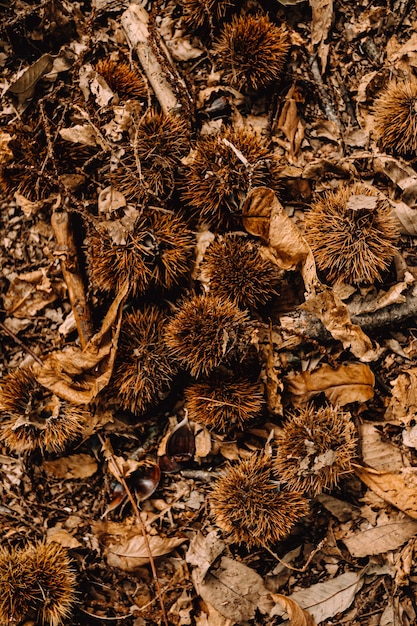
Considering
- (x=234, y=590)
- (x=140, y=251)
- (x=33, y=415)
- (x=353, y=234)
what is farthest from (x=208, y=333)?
(x=234, y=590)

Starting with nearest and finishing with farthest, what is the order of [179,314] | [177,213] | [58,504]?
[179,314]
[177,213]
[58,504]

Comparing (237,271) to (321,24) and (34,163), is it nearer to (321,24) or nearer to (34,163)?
(34,163)

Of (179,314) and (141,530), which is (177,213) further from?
(141,530)

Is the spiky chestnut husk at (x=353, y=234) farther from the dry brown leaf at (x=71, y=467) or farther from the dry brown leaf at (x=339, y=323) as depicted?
the dry brown leaf at (x=71, y=467)

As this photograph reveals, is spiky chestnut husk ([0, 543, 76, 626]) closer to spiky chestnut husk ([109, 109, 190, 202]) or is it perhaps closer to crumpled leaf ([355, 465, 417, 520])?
crumpled leaf ([355, 465, 417, 520])

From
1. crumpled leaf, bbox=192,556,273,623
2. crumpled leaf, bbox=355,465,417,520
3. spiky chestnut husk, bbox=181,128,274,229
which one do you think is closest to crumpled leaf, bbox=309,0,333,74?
spiky chestnut husk, bbox=181,128,274,229

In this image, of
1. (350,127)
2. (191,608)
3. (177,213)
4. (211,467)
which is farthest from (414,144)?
(191,608)

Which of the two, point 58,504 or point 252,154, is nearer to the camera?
point 252,154
